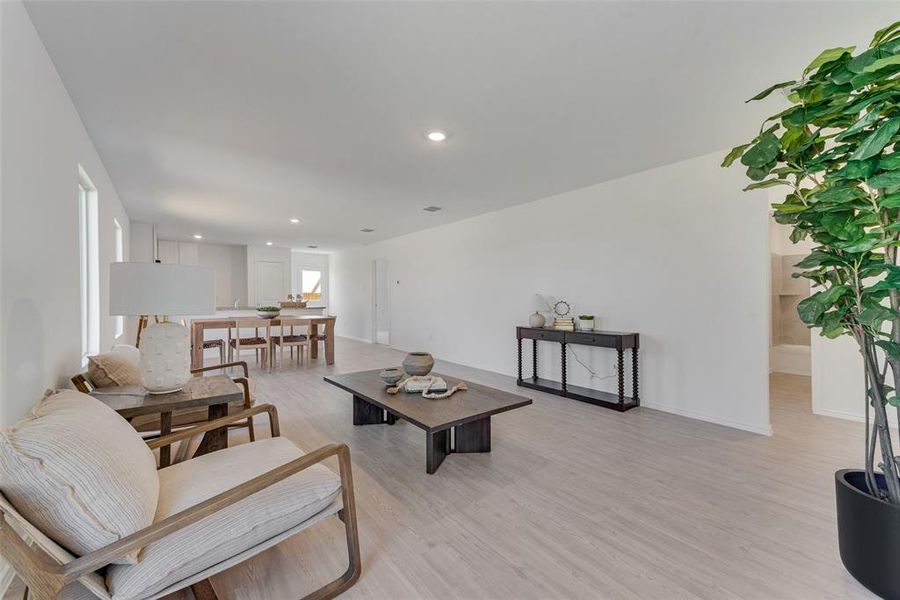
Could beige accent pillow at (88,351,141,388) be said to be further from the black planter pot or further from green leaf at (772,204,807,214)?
the black planter pot

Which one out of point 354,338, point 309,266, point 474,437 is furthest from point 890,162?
point 309,266

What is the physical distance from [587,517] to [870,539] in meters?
1.02

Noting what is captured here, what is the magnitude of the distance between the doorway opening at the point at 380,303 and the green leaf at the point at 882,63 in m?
7.46

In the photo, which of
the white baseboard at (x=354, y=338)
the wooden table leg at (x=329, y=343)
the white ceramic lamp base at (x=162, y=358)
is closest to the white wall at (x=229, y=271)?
the white baseboard at (x=354, y=338)

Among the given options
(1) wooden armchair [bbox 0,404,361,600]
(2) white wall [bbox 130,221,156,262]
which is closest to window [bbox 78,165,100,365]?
(1) wooden armchair [bbox 0,404,361,600]

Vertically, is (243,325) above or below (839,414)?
above

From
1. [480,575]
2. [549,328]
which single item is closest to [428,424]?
[480,575]

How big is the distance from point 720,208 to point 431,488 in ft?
10.7

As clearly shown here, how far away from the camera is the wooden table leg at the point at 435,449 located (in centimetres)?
237

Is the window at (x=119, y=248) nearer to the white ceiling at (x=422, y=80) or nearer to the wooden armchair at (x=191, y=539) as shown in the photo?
the white ceiling at (x=422, y=80)

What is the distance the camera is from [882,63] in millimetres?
1137

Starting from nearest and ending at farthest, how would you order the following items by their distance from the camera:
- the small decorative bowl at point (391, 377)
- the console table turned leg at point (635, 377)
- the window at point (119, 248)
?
the small decorative bowl at point (391, 377)
the console table turned leg at point (635, 377)
the window at point (119, 248)

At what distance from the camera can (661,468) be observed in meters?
2.44

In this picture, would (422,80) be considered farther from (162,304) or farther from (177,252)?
(177,252)
